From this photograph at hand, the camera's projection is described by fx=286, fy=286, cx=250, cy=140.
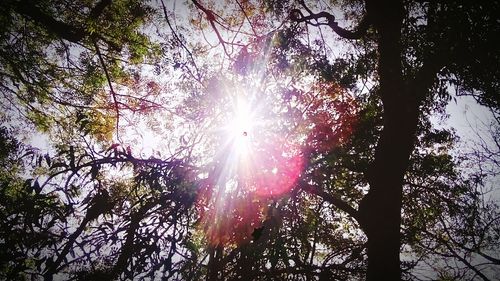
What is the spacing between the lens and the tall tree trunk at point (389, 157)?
150 inches

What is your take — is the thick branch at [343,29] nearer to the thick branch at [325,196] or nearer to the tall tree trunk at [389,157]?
the tall tree trunk at [389,157]

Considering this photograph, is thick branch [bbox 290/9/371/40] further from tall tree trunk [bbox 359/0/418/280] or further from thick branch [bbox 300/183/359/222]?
thick branch [bbox 300/183/359/222]

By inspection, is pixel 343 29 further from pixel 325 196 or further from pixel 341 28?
pixel 325 196

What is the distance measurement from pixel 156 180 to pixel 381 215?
303 centimetres

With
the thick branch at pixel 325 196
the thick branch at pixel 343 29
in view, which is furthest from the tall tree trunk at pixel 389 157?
the thick branch at pixel 343 29

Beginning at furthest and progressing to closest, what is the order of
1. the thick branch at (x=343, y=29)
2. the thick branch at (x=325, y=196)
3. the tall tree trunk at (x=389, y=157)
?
the thick branch at (x=343, y=29) < the thick branch at (x=325, y=196) < the tall tree trunk at (x=389, y=157)

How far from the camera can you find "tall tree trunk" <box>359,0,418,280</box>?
381cm

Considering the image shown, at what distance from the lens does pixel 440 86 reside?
498cm

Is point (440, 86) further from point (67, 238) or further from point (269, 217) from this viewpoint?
point (67, 238)

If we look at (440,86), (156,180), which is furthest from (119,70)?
(440,86)

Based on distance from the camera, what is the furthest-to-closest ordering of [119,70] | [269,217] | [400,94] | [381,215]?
[119,70]
[400,94]
[381,215]
[269,217]

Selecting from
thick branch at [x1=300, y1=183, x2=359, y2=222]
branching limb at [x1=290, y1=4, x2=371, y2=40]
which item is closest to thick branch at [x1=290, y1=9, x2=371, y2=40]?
branching limb at [x1=290, y1=4, x2=371, y2=40]

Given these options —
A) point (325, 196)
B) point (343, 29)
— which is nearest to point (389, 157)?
point (325, 196)

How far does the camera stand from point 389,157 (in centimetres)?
410
